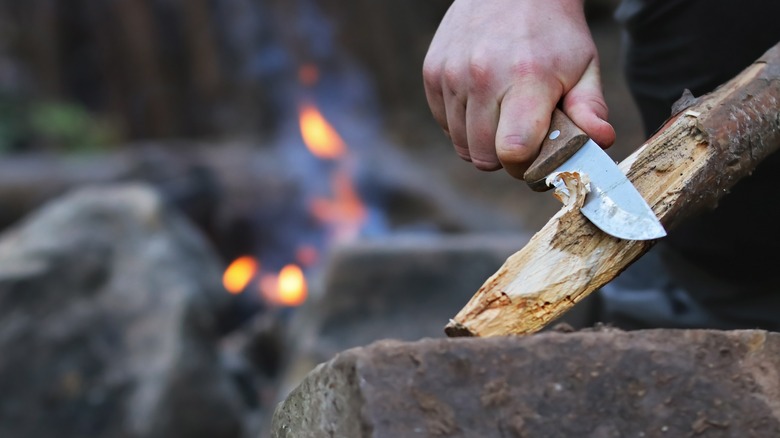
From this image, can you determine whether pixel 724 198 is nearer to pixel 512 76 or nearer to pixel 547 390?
pixel 512 76

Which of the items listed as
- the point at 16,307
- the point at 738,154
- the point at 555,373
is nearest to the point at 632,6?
the point at 738,154

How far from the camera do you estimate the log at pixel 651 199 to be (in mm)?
1251

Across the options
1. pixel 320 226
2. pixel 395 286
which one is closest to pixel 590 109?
pixel 395 286

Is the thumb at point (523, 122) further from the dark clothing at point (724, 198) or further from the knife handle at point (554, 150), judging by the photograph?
the dark clothing at point (724, 198)

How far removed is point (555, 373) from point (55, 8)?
22.5 ft

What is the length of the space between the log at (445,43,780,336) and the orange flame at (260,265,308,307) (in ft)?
8.89

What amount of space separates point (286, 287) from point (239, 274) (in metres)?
0.38

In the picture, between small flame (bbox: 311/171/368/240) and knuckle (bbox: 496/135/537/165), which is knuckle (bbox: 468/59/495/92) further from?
small flame (bbox: 311/171/368/240)

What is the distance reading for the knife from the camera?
125 cm

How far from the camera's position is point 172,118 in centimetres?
711

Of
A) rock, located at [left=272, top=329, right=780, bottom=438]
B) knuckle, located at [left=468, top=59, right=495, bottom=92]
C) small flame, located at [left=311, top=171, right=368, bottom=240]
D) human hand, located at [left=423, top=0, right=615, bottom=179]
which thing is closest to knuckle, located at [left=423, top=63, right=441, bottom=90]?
human hand, located at [left=423, top=0, right=615, bottom=179]

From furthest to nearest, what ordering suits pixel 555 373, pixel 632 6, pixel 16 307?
pixel 16 307, pixel 632 6, pixel 555 373

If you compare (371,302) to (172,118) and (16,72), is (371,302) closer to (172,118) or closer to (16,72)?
(172,118)

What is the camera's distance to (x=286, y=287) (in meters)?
4.15
